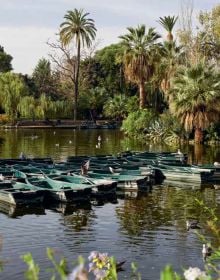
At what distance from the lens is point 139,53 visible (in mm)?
57469

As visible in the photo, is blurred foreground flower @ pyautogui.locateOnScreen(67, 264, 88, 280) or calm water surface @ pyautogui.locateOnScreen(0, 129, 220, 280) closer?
blurred foreground flower @ pyautogui.locateOnScreen(67, 264, 88, 280)

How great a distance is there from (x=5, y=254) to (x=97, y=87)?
71.5m

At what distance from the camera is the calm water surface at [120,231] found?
14.3m

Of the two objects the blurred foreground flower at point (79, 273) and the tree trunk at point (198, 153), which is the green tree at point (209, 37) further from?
the blurred foreground flower at point (79, 273)

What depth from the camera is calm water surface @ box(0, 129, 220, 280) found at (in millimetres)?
14320

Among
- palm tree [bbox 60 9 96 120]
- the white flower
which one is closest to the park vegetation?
A: palm tree [bbox 60 9 96 120]

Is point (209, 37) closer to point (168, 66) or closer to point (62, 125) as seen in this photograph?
point (168, 66)

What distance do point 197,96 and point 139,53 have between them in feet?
47.2

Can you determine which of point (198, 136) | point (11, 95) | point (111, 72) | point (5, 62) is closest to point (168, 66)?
point (198, 136)

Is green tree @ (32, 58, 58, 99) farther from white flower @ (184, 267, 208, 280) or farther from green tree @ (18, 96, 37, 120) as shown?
white flower @ (184, 267, 208, 280)

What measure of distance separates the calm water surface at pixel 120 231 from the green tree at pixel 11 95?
50.6 meters

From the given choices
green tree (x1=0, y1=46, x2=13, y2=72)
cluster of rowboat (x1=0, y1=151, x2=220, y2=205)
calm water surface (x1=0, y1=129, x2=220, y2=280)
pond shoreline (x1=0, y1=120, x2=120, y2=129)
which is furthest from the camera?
green tree (x1=0, y1=46, x2=13, y2=72)

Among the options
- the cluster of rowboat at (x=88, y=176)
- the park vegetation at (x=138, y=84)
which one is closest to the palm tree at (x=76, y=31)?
the park vegetation at (x=138, y=84)

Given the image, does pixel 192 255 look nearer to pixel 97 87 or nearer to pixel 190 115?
pixel 190 115
